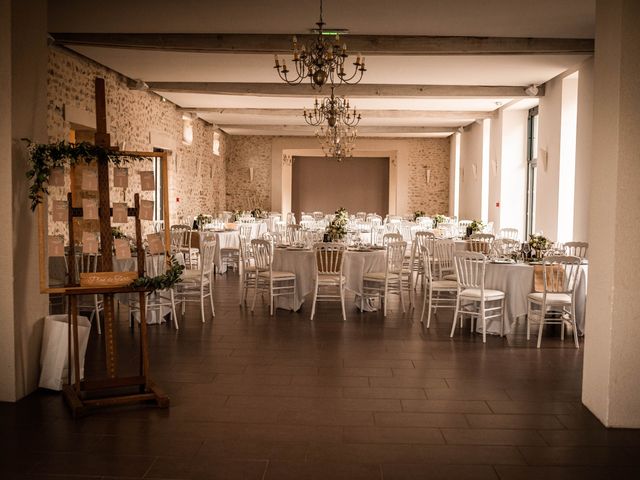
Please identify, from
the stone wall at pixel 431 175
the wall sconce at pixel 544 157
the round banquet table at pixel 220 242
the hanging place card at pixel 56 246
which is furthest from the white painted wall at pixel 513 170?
the hanging place card at pixel 56 246

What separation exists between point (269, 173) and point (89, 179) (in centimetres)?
1552

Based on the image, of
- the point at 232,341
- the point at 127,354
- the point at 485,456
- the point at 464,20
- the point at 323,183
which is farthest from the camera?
the point at 323,183

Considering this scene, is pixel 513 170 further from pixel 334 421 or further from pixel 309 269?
pixel 334 421

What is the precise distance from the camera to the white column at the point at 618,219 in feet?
11.8

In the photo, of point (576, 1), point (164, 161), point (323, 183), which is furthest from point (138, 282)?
point (323, 183)

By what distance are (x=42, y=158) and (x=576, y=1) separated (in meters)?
5.29

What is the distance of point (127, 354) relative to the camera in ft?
17.4

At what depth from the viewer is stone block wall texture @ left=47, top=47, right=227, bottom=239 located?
8242 millimetres

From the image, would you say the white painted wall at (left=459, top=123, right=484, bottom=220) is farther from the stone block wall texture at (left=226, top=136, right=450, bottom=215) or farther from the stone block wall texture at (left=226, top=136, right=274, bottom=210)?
the stone block wall texture at (left=226, top=136, right=274, bottom=210)

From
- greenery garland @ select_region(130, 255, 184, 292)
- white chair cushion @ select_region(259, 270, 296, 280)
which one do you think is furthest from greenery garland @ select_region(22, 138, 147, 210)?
white chair cushion @ select_region(259, 270, 296, 280)

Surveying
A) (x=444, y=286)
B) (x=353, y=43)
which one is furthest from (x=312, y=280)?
(x=353, y=43)

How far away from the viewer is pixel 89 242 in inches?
158

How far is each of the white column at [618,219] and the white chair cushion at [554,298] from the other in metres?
2.15

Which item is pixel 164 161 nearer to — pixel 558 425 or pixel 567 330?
pixel 558 425
